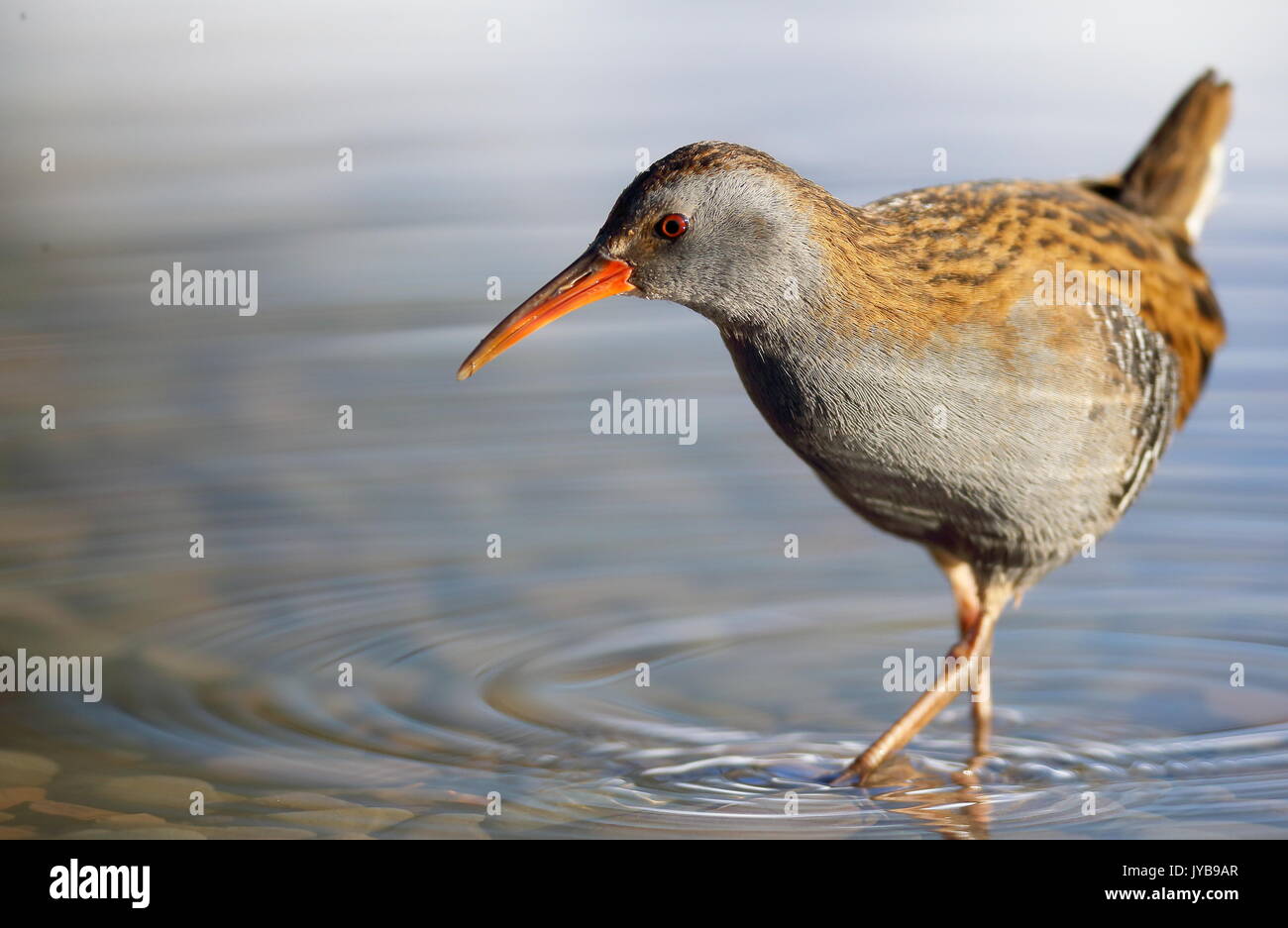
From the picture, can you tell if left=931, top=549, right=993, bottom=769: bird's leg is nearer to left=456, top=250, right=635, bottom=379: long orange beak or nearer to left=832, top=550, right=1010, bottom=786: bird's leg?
left=832, top=550, right=1010, bottom=786: bird's leg

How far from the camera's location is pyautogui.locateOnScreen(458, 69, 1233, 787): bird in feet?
16.6

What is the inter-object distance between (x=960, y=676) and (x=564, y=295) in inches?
63.5

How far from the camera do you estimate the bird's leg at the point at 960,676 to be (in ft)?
18.4

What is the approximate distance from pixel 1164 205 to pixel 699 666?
204cm

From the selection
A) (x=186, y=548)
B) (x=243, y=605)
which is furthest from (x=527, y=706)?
(x=186, y=548)

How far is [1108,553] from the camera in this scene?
711cm

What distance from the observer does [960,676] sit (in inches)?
231

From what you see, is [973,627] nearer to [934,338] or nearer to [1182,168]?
[934,338]

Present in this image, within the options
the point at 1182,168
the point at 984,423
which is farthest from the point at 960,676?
the point at 1182,168

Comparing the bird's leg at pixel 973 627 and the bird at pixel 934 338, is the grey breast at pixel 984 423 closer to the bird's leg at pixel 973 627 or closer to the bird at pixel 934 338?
the bird at pixel 934 338

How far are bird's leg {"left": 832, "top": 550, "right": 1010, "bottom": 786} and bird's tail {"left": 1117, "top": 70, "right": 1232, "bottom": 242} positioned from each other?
4.32ft

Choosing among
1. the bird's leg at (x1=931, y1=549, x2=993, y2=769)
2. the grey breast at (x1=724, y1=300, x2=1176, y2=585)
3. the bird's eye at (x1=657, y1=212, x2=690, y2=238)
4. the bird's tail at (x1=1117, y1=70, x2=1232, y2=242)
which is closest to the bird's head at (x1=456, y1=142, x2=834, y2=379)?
the bird's eye at (x1=657, y1=212, x2=690, y2=238)

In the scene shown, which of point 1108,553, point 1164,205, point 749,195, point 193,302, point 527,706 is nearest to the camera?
point 749,195
